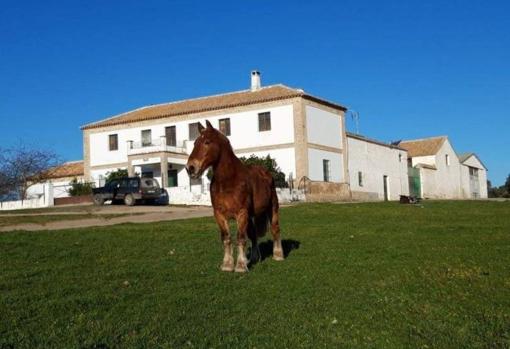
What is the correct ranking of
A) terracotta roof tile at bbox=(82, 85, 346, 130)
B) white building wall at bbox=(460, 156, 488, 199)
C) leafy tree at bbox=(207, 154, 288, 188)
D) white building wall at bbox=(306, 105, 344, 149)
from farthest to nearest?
white building wall at bbox=(460, 156, 488, 199) → terracotta roof tile at bbox=(82, 85, 346, 130) → white building wall at bbox=(306, 105, 344, 149) → leafy tree at bbox=(207, 154, 288, 188)

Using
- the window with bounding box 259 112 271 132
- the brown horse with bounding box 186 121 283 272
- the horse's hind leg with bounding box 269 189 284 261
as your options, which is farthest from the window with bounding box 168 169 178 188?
the brown horse with bounding box 186 121 283 272

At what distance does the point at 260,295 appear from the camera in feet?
23.6

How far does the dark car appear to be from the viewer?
124ft

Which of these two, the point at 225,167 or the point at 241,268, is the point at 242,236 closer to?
the point at 241,268

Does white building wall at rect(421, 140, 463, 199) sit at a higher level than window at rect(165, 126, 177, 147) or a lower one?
lower

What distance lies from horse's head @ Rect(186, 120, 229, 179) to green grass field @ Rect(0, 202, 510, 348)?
4.86 ft

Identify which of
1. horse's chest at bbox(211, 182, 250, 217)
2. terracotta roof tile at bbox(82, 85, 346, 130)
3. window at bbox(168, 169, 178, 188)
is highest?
terracotta roof tile at bbox(82, 85, 346, 130)

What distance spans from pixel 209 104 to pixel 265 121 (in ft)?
18.6

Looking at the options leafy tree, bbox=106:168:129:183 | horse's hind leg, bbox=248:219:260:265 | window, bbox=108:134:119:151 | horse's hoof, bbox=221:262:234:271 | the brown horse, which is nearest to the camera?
the brown horse

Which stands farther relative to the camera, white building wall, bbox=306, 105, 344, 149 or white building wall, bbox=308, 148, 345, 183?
white building wall, bbox=306, 105, 344, 149

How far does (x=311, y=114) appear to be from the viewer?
45.8 m

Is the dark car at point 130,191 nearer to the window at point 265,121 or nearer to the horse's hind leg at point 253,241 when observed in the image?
the window at point 265,121

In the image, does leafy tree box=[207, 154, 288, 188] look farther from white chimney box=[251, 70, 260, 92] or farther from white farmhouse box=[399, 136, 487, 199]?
white farmhouse box=[399, 136, 487, 199]

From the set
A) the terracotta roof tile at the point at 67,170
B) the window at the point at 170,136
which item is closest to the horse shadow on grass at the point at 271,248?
the window at the point at 170,136
